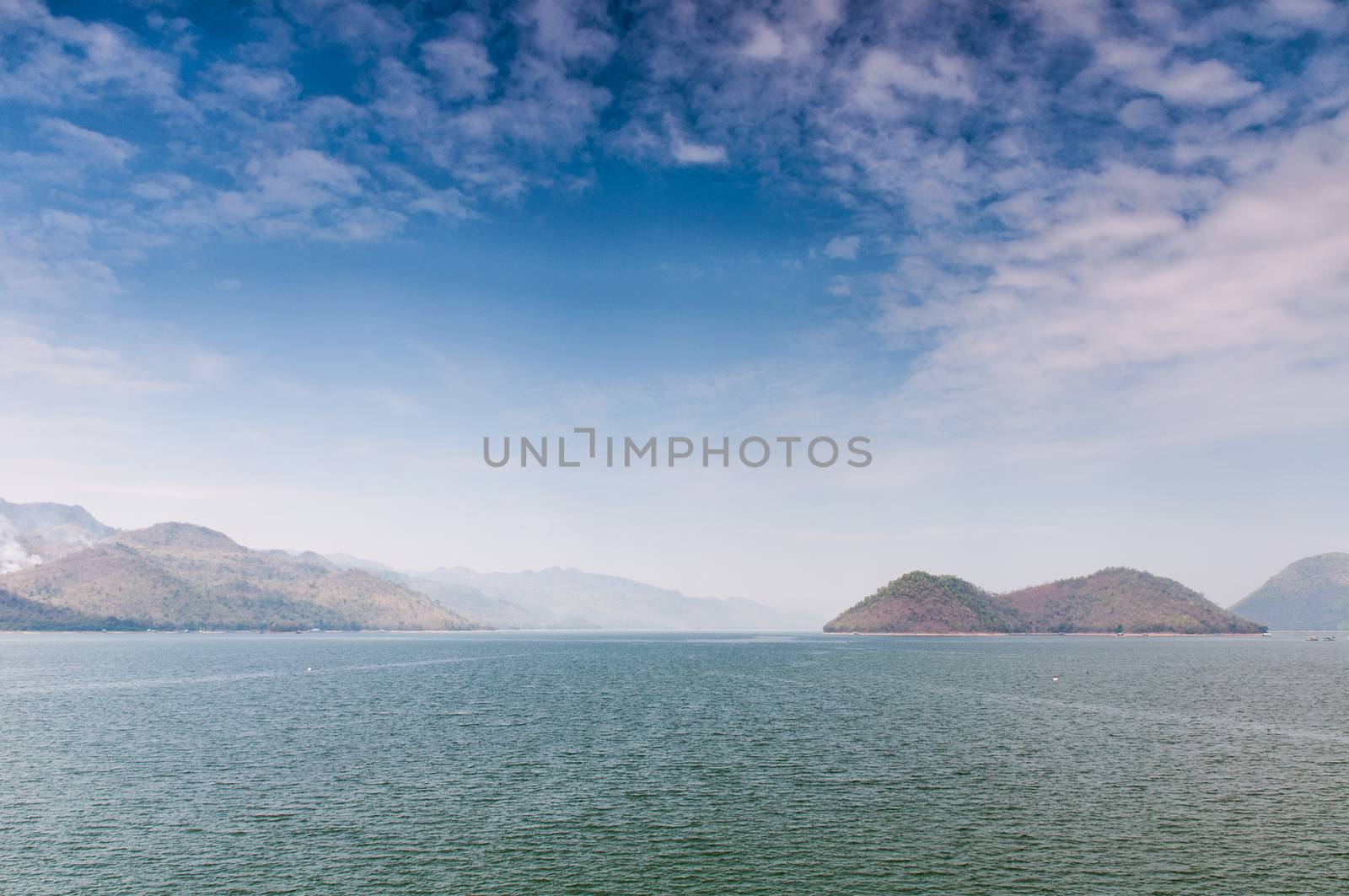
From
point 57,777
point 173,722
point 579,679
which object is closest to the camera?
point 57,777

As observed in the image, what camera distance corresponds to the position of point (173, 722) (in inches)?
4156

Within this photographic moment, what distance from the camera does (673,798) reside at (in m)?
63.9

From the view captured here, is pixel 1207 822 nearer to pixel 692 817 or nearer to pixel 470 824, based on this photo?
pixel 692 817

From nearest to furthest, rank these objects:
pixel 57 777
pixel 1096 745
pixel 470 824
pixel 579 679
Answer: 1. pixel 470 824
2. pixel 57 777
3. pixel 1096 745
4. pixel 579 679

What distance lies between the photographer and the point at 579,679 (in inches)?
7244

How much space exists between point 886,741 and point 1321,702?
97720 mm

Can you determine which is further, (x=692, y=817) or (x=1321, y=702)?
(x=1321, y=702)

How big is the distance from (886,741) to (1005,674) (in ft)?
394

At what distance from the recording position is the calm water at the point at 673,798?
46.7m

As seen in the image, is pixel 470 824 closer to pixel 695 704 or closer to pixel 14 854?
pixel 14 854

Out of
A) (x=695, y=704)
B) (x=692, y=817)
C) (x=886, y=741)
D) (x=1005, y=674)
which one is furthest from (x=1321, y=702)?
(x=692, y=817)

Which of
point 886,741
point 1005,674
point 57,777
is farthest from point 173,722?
point 1005,674

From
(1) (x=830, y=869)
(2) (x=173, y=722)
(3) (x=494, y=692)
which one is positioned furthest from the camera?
(3) (x=494, y=692)

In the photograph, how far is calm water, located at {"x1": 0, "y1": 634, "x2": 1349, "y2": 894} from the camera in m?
46.7
